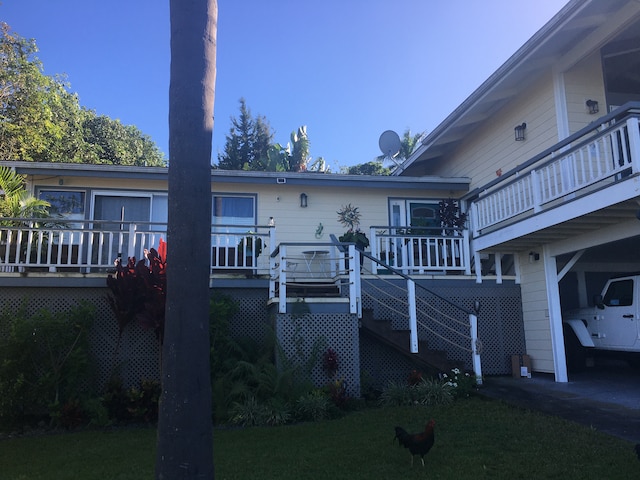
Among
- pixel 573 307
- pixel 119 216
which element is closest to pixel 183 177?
pixel 119 216

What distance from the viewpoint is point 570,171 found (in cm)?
813

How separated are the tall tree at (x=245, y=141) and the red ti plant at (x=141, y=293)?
29.5 meters

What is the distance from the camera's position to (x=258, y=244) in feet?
32.4

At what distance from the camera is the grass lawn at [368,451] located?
4.67 metres

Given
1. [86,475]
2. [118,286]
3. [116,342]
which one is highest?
[118,286]

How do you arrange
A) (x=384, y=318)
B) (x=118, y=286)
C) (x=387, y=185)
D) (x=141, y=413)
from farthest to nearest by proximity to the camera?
(x=387, y=185) < (x=384, y=318) < (x=118, y=286) < (x=141, y=413)

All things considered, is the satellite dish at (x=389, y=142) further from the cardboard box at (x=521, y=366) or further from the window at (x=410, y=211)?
the cardboard box at (x=521, y=366)

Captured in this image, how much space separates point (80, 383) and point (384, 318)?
5.37 meters

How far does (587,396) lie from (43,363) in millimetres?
8207

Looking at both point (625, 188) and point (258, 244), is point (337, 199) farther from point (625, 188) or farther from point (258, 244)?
point (625, 188)

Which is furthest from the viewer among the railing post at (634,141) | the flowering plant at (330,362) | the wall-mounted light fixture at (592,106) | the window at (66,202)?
the window at (66,202)

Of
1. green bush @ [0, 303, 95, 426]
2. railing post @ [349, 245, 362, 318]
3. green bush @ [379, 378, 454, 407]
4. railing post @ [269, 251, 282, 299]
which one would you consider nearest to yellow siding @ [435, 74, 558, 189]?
railing post @ [349, 245, 362, 318]

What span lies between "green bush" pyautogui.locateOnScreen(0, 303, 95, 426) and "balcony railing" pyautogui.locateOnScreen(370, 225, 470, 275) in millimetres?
5950

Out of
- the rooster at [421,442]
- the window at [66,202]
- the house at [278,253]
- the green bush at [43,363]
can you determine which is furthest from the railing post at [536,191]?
the window at [66,202]
